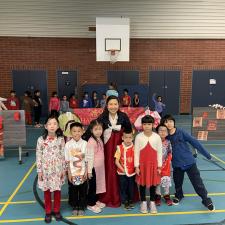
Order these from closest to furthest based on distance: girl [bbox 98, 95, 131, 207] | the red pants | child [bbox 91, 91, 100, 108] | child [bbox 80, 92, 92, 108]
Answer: the red pants → girl [bbox 98, 95, 131, 207] → child [bbox 80, 92, 92, 108] → child [bbox 91, 91, 100, 108]

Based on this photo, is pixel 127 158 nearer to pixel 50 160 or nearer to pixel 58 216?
pixel 50 160

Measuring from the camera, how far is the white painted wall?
43.8 feet

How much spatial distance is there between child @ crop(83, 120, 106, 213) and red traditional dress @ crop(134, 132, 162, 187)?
1.97 ft

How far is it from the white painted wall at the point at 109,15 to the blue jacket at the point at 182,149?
1023 centimetres

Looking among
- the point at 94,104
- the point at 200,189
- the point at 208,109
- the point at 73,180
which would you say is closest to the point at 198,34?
the point at 94,104

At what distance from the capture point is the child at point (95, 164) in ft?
14.3

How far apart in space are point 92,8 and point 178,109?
691 centimetres

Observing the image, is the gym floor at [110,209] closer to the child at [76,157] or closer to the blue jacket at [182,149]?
the child at [76,157]

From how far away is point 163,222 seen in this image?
4.27 m

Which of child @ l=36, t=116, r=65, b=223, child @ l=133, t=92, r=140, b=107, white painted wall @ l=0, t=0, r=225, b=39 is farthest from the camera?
white painted wall @ l=0, t=0, r=225, b=39

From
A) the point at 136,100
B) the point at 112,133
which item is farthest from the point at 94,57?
the point at 112,133

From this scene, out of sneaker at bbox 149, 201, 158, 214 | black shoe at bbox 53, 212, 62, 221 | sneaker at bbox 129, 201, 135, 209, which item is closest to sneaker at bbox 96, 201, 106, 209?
sneaker at bbox 129, 201, 135, 209

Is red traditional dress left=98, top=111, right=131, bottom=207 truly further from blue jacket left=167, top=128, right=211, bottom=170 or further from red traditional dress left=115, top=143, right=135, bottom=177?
blue jacket left=167, top=128, right=211, bottom=170

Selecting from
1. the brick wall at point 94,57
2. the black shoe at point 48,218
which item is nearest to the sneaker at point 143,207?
the black shoe at point 48,218
